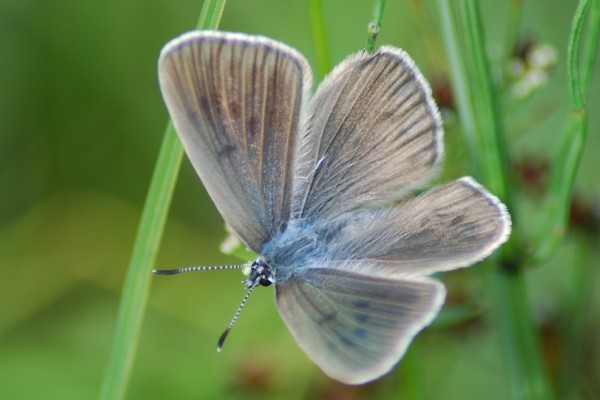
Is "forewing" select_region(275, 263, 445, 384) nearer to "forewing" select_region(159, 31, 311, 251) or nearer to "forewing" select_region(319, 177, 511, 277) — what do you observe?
"forewing" select_region(319, 177, 511, 277)

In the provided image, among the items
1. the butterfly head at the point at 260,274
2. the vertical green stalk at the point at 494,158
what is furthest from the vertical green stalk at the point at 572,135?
the butterfly head at the point at 260,274

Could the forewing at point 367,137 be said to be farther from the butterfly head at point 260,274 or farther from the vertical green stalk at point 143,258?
the vertical green stalk at point 143,258

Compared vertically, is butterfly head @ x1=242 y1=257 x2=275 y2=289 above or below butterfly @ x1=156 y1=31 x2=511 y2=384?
below

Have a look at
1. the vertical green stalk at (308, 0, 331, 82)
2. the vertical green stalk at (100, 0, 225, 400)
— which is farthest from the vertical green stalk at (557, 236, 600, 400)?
the vertical green stalk at (100, 0, 225, 400)

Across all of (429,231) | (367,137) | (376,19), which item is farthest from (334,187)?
(376,19)

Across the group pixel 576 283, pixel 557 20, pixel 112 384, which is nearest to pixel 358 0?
pixel 557 20

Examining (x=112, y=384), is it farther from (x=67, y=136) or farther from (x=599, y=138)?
(x=599, y=138)

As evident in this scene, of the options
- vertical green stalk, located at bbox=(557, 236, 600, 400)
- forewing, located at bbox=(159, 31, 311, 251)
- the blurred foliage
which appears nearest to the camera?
forewing, located at bbox=(159, 31, 311, 251)

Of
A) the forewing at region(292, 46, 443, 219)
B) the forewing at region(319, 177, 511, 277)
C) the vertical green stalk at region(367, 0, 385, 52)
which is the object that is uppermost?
the vertical green stalk at region(367, 0, 385, 52)
